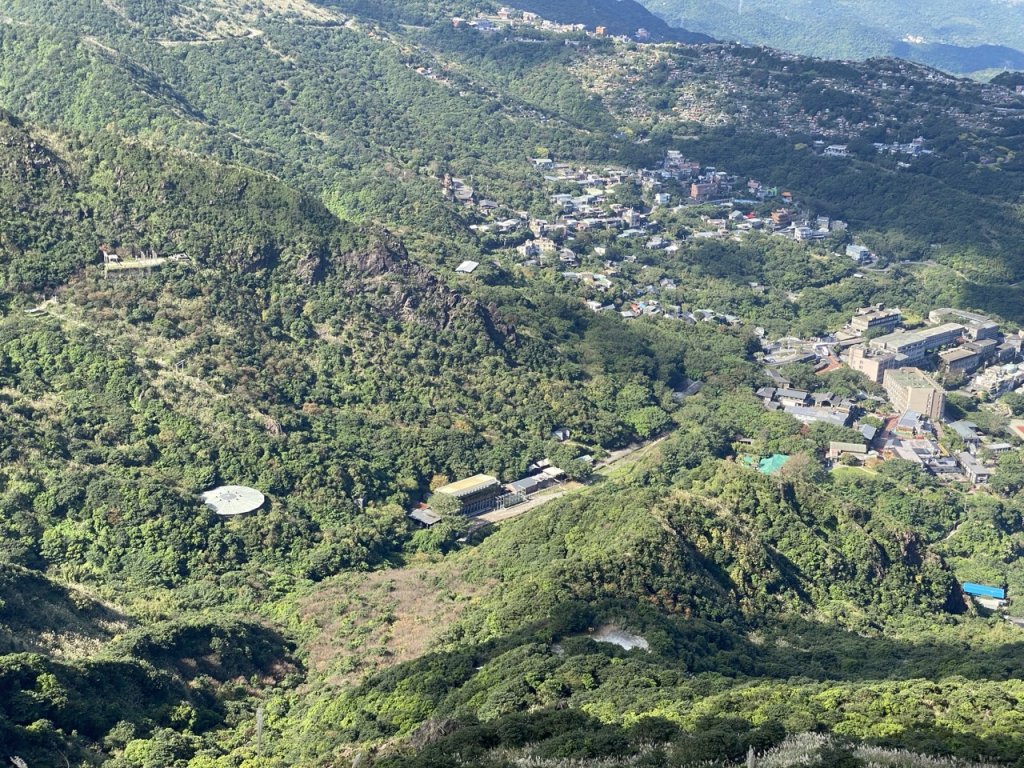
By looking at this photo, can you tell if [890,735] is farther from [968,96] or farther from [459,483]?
[968,96]

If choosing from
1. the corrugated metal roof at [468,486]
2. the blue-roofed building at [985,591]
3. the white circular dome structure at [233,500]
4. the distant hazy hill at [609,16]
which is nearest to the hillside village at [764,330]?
the corrugated metal roof at [468,486]

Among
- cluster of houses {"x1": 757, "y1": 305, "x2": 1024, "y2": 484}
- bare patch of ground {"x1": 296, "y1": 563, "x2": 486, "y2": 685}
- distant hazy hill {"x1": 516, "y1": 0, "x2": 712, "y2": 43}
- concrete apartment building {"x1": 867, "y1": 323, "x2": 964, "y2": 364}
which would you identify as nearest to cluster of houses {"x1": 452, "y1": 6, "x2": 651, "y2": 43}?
distant hazy hill {"x1": 516, "y1": 0, "x2": 712, "y2": 43}

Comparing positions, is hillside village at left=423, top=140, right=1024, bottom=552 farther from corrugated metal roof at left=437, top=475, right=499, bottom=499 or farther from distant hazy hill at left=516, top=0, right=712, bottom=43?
distant hazy hill at left=516, top=0, right=712, bottom=43

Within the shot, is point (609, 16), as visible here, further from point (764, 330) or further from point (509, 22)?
point (764, 330)

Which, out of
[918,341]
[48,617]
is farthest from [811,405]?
[48,617]

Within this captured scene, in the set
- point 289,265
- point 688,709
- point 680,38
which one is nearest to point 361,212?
point 289,265

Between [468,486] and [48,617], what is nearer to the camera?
[48,617]
